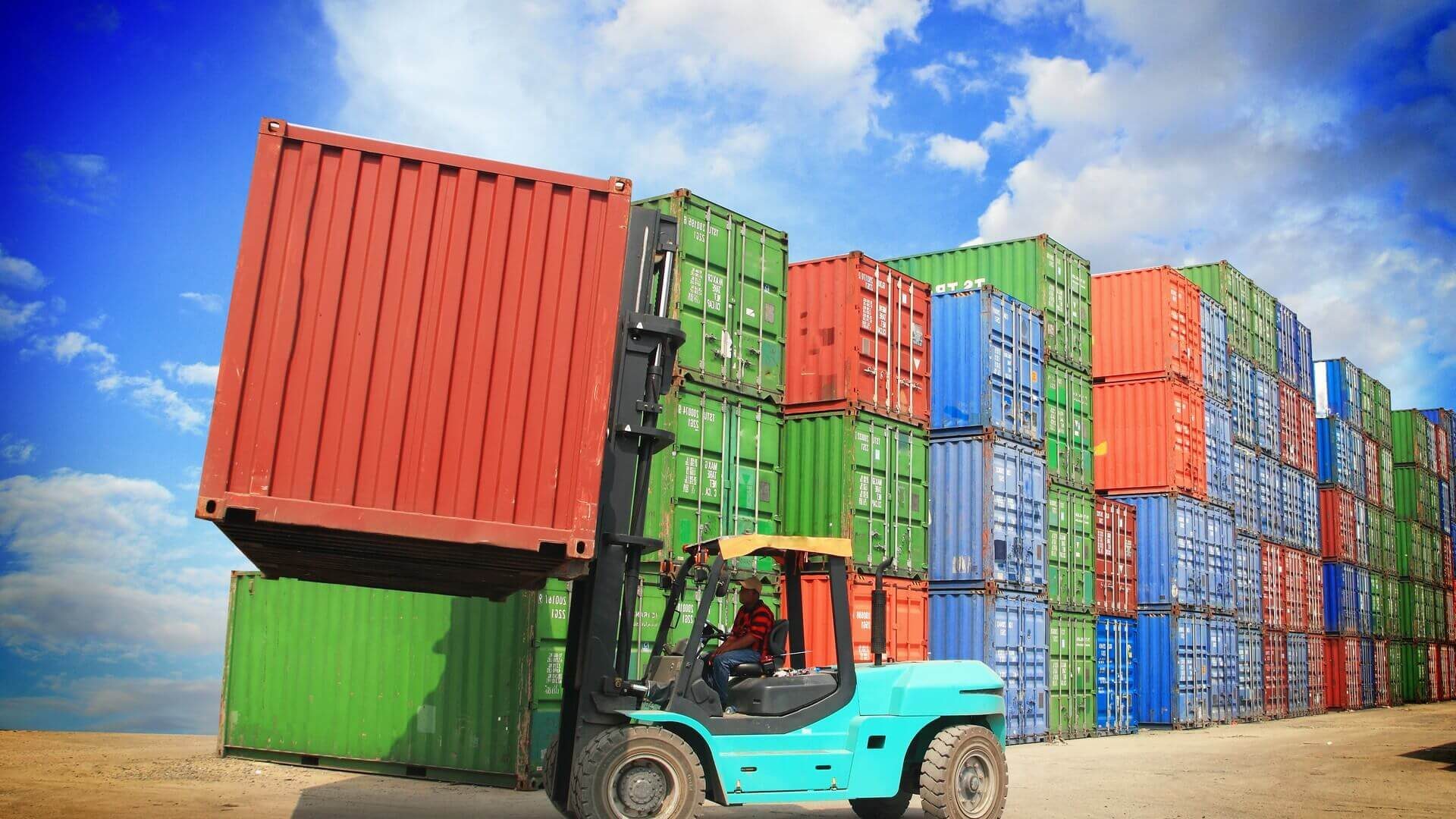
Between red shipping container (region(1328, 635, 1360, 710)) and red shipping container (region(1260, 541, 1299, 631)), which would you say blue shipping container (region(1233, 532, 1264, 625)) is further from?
red shipping container (region(1328, 635, 1360, 710))

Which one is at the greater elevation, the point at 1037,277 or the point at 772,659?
the point at 1037,277

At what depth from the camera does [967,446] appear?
18.6 metres

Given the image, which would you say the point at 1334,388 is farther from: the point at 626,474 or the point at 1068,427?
the point at 626,474

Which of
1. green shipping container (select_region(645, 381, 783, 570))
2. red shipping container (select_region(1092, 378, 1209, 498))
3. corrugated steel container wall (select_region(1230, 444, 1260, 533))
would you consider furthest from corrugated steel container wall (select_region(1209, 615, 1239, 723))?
green shipping container (select_region(645, 381, 783, 570))

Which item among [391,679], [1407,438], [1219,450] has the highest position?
[1407,438]

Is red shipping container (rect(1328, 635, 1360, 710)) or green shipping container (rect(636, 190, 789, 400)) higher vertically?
green shipping container (rect(636, 190, 789, 400))

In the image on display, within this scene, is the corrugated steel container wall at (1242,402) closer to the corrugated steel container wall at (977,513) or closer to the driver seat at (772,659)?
the corrugated steel container wall at (977,513)

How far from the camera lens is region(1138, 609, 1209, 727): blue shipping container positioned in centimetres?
2378

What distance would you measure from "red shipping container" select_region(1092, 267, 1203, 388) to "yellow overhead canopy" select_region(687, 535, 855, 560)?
16558 millimetres

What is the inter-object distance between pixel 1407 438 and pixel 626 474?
43426mm

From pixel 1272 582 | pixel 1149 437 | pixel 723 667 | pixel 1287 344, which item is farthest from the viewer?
pixel 1287 344

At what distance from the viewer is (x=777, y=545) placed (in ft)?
29.9

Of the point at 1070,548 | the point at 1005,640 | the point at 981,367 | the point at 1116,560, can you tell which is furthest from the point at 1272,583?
the point at 981,367

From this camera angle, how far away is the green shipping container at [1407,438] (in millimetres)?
43438
